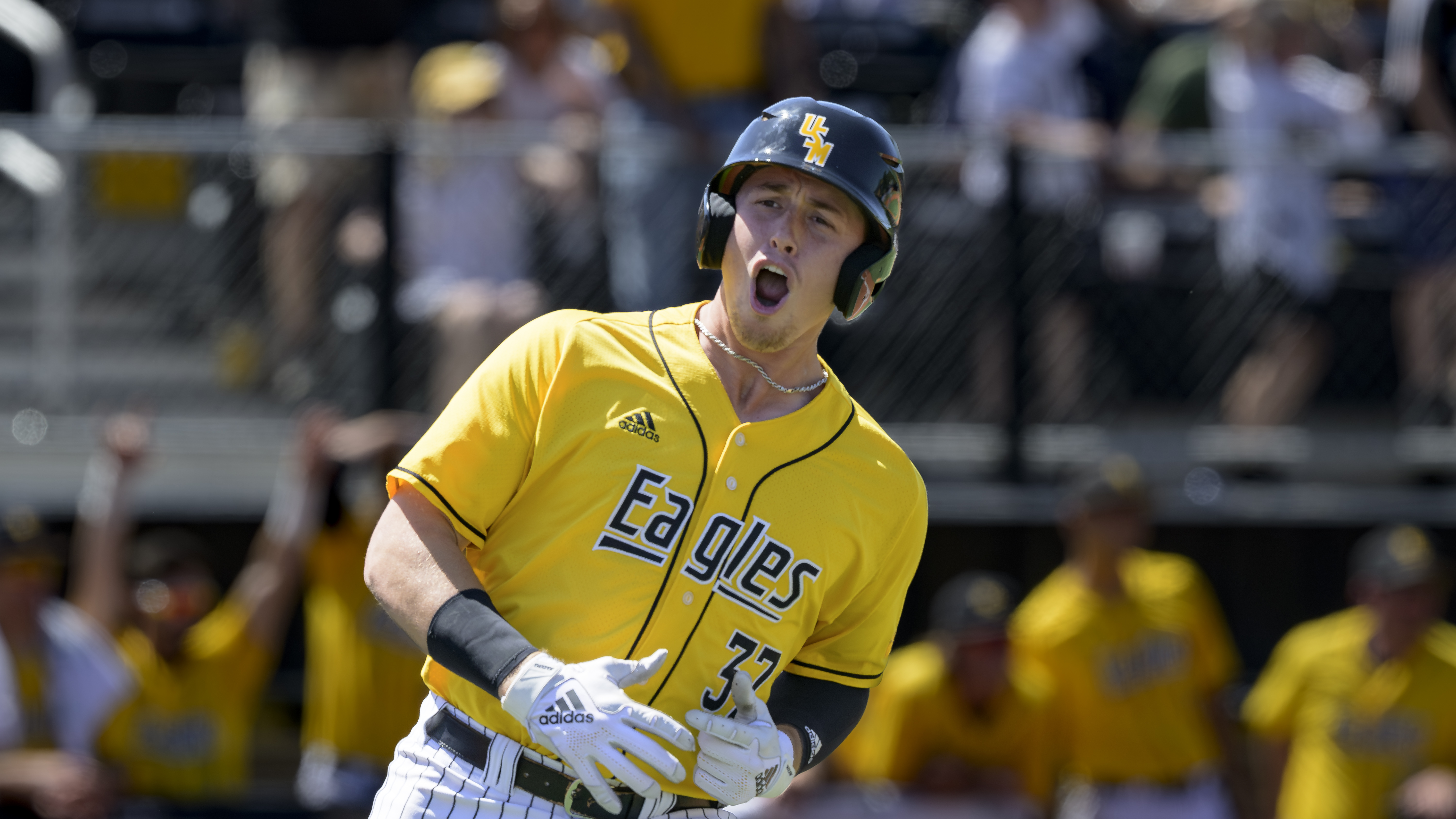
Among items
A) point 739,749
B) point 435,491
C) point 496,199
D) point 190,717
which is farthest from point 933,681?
point 435,491

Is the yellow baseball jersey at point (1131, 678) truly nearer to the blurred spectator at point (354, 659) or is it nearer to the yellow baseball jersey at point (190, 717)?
the blurred spectator at point (354, 659)

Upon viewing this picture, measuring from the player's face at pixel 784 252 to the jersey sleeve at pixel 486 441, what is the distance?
364mm

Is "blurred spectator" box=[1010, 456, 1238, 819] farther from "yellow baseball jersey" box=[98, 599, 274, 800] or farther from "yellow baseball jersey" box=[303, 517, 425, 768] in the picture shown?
"yellow baseball jersey" box=[98, 599, 274, 800]

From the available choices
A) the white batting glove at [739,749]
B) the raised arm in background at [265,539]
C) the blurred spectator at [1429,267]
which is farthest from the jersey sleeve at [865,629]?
the blurred spectator at [1429,267]

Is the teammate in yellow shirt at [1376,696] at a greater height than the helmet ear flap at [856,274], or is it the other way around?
the helmet ear flap at [856,274]

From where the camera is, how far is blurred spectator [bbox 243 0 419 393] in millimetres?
8039

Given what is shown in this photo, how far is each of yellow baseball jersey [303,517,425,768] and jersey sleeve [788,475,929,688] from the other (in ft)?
12.6

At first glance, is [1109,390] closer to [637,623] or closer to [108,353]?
[108,353]

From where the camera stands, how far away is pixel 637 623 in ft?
10.4

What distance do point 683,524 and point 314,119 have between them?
19.1 ft

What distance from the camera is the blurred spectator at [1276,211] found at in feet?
26.5

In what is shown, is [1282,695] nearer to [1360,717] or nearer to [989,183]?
[1360,717]

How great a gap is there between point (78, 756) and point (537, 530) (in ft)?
14.0

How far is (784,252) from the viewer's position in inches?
128
